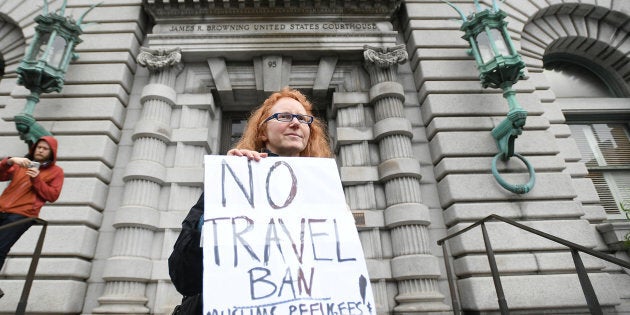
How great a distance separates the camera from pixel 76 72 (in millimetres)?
6867

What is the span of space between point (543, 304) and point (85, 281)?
726cm

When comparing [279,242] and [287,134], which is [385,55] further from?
[279,242]

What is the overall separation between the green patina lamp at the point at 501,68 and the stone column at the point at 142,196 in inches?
237

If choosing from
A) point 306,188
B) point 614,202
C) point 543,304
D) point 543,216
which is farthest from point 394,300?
point 614,202

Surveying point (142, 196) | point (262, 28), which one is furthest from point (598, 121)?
point (142, 196)

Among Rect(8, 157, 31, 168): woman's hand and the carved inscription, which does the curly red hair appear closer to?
Rect(8, 157, 31, 168): woman's hand

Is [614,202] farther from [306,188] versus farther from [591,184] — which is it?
[306,188]

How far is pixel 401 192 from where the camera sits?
575cm

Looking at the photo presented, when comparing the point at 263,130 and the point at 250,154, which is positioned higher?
the point at 263,130

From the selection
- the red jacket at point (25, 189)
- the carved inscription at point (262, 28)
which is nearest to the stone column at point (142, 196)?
the carved inscription at point (262, 28)

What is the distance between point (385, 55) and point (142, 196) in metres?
5.45

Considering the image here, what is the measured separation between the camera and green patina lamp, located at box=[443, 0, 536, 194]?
18.9 feet

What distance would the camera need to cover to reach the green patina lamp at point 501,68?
577 centimetres

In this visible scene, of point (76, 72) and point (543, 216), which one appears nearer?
point (543, 216)
